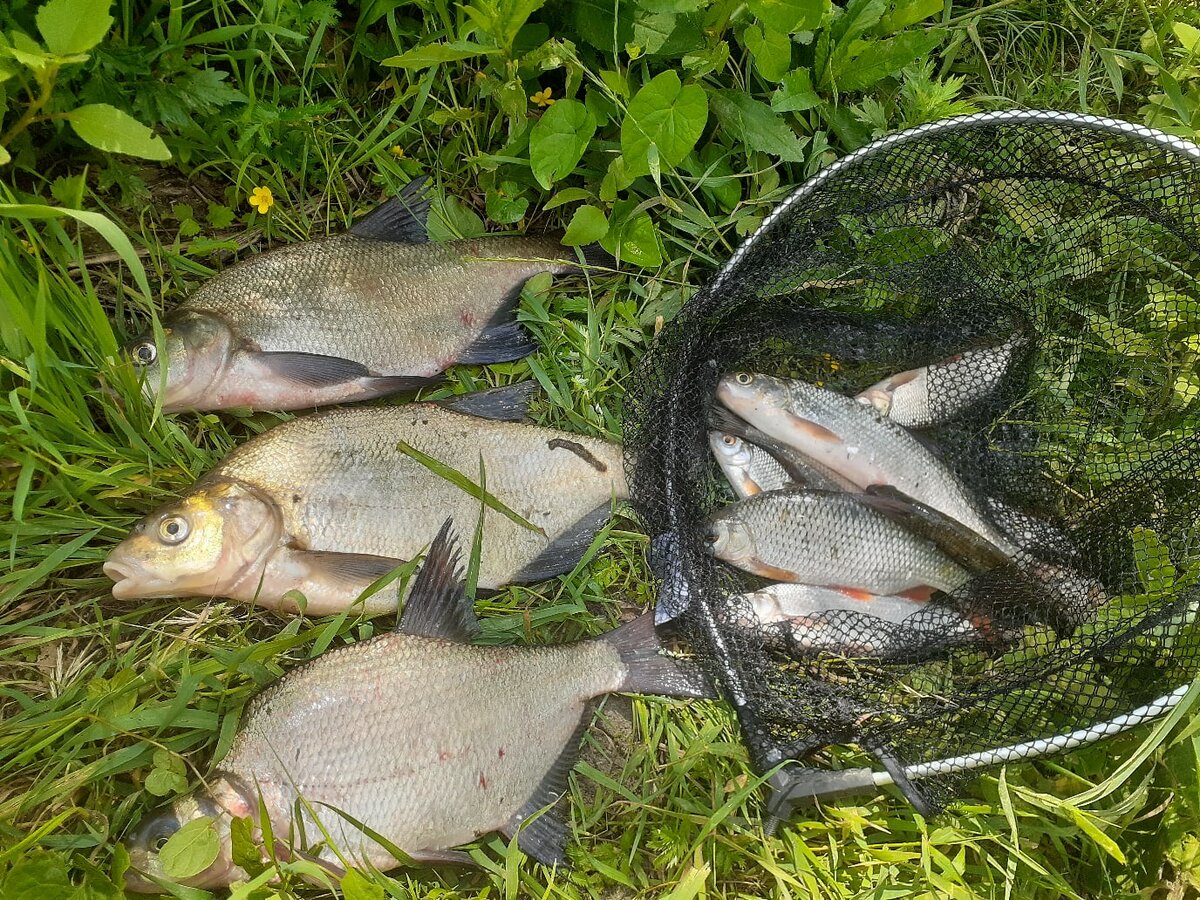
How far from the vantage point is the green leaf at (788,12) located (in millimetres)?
2154

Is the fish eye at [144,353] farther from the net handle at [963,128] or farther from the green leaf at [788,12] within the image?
the green leaf at [788,12]

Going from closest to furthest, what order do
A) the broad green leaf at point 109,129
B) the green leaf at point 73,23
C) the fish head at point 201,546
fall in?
the green leaf at point 73,23 → the broad green leaf at point 109,129 → the fish head at point 201,546

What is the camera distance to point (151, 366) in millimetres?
2459

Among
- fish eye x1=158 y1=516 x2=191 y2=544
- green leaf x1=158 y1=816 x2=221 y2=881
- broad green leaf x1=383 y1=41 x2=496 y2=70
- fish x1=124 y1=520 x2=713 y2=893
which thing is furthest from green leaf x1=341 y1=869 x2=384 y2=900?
broad green leaf x1=383 y1=41 x2=496 y2=70

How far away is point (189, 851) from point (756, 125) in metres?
2.63

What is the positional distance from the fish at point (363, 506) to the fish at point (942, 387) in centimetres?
97

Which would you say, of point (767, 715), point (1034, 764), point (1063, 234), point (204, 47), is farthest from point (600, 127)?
point (1034, 764)

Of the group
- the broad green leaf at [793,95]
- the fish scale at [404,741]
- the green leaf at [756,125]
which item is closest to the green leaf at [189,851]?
the fish scale at [404,741]

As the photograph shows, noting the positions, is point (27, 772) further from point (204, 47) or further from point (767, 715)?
point (204, 47)

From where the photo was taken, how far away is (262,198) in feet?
8.65

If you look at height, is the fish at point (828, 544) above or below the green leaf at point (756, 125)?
below

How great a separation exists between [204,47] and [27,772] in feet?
7.49

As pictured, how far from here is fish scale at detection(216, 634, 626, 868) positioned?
6.90 feet

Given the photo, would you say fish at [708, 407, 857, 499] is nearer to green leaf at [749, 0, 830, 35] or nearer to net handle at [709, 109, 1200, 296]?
net handle at [709, 109, 1200, 296]
